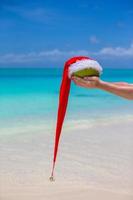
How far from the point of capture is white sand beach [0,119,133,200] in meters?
1.64

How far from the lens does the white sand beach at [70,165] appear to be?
164 cm

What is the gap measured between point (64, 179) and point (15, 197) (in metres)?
0.35

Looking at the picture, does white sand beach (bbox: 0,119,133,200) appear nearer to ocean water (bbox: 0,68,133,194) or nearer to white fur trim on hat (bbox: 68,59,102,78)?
ocean water (bbox: 0,68,133,194)

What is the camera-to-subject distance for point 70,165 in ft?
6.91

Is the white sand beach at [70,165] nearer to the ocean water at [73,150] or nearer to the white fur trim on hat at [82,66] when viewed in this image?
the ocean water at [73,150]

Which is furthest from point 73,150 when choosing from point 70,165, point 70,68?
point 70,68

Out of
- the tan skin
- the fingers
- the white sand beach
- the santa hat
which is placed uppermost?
the white sand beach

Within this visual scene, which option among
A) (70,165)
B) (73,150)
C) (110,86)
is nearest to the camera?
(110,86)

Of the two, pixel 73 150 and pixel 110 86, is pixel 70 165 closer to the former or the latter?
pixel 73 150

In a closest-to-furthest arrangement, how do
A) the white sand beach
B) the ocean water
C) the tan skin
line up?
the tan skin < the white sand beach < the ocean water

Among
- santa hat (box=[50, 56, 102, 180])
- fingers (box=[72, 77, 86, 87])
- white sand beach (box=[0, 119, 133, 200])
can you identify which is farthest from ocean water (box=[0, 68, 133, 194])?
fingers (box=[72, 77, 86, 87])

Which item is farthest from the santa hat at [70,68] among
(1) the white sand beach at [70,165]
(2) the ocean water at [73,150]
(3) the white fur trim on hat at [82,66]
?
(2) the ocean water at [73,150]

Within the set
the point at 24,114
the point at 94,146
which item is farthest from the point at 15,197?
the point at 24,114

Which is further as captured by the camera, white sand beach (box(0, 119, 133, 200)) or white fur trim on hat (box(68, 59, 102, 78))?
white sand beach (box(0, 119, 133, 200))
